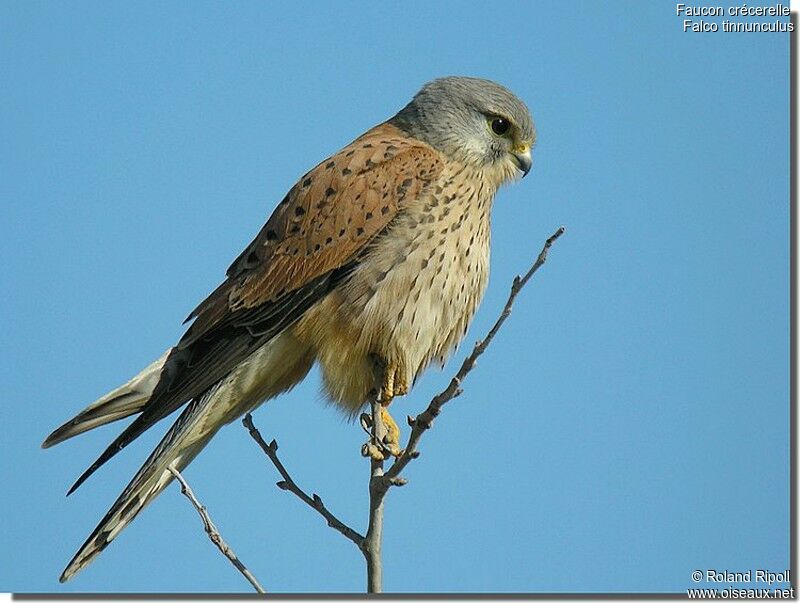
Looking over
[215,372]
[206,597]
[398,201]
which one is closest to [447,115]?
[398,201]

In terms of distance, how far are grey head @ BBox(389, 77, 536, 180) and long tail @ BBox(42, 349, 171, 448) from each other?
1.42 meters

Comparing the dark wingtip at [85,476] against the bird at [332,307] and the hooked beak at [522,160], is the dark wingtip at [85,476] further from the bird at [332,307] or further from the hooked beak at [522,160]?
the hooked beak at [522,160]

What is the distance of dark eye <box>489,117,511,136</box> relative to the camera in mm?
4750

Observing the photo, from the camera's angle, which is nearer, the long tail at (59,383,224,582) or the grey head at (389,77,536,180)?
the long tail at (59,383,224,582)

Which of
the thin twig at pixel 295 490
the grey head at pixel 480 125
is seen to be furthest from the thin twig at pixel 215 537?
the grey head at pixel 480 125

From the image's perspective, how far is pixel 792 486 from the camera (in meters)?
3.98

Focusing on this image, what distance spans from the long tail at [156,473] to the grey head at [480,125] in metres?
1.40

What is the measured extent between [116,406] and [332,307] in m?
0.86

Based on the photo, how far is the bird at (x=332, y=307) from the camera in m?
4.17

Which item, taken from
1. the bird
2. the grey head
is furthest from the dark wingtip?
the grey head

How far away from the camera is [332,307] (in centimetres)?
427

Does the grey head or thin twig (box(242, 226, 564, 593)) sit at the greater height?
the grey head

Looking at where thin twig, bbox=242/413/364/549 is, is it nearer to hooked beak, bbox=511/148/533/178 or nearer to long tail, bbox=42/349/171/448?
long tail, bbox=42/349/171/448

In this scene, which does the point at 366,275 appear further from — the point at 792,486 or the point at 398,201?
the point at 792,486
